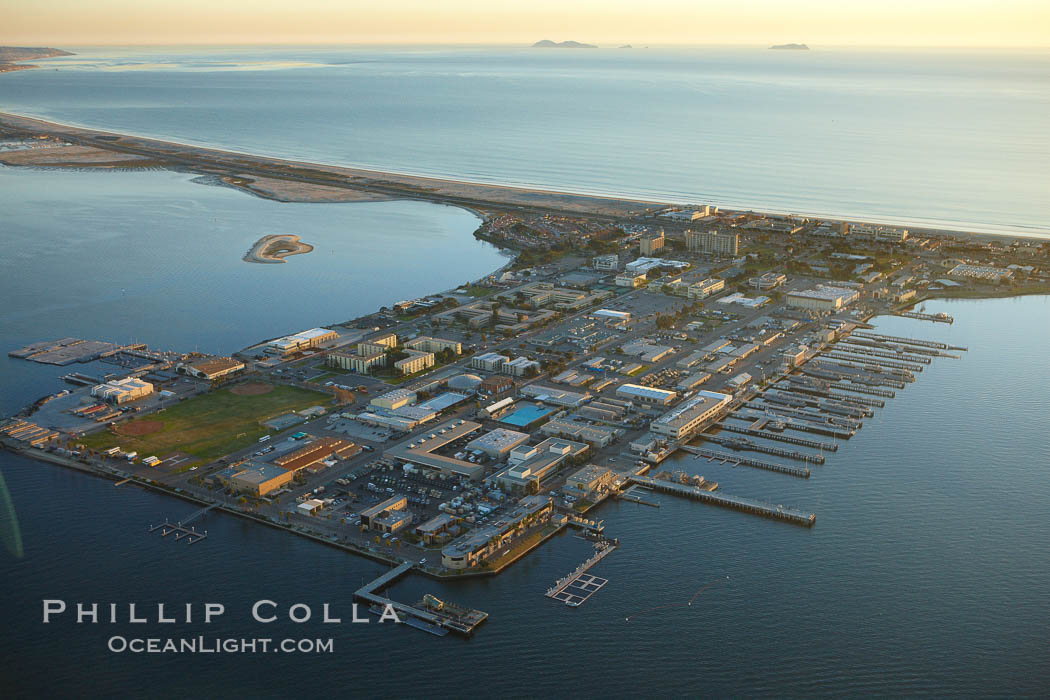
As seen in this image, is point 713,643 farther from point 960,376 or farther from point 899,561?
point 960,376

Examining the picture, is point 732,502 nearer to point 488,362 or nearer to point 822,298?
point 488,362

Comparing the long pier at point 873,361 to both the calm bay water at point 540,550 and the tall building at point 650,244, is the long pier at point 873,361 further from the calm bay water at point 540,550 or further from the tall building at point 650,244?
the tall building at point 650,244

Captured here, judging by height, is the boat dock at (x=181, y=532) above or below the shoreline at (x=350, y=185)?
below

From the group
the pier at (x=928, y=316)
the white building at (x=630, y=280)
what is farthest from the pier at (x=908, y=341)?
the white building at (x=630, y=280)

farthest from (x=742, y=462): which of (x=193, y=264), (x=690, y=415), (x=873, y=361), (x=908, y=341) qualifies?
(x=193, y=264)

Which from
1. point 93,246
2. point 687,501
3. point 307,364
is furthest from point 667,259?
point 93,246

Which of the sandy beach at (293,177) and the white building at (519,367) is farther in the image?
the sandy beach at (293,177)
